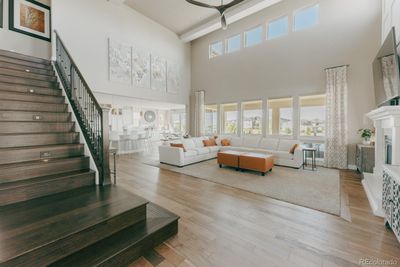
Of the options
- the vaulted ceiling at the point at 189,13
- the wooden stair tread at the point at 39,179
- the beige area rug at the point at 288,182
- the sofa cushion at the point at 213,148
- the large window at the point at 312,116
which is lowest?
the beige area rug at the point at 288,182

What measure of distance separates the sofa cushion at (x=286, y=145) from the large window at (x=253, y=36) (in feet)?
13.5

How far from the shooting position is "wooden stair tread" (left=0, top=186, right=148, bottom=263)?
128 centimetres

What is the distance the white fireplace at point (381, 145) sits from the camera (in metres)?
2.43

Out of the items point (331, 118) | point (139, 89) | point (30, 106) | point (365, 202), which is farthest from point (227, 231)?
point (139, 89)

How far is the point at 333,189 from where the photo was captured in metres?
3.46

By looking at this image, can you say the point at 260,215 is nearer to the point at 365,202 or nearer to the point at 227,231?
Answer: the point at 227,231

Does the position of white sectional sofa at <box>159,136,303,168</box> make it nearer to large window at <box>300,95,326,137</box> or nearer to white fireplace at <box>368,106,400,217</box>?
large window at <box>300,95,326,137</box>

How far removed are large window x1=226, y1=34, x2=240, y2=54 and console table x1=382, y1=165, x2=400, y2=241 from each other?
22.6ft

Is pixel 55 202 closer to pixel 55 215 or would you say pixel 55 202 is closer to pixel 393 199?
pixel 55 215

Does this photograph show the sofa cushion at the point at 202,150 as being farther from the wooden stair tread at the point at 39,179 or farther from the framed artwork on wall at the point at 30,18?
the framed artwork on wall at the point at 30,18

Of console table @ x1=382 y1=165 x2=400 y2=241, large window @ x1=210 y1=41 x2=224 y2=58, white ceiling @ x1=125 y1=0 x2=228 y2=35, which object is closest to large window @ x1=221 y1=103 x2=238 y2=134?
large window @ x1=210 y1=41 x2=224 y2=58

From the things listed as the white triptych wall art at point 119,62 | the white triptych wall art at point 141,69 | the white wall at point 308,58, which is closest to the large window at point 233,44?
the white wall at point 308,58

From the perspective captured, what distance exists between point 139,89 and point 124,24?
95.3 inches

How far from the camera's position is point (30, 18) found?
513 centimetres
